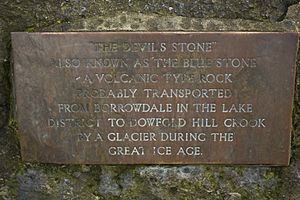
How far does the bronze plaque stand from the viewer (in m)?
1.46

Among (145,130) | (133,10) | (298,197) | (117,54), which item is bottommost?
(298,197)

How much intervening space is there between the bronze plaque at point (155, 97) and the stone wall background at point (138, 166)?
0.04 meters

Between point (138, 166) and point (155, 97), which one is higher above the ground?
point (155, 97)

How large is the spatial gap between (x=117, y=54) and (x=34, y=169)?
526 mm

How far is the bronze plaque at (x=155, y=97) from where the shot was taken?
1.46 meters

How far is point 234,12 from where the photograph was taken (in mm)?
1472

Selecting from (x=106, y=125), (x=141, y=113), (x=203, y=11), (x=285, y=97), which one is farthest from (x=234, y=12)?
(x=106, y=125)

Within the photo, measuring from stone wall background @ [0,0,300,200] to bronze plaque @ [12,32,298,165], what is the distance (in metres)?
0.04

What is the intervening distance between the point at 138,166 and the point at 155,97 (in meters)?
0.27

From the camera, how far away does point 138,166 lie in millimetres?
1570

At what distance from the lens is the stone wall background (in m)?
1.47

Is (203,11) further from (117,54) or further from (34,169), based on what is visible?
(34,169)

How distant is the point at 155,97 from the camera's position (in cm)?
149

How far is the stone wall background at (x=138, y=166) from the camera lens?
147cm
